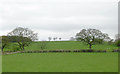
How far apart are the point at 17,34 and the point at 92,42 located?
82.3 feet

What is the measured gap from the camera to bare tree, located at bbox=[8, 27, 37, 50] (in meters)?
48.6

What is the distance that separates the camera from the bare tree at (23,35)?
160ft

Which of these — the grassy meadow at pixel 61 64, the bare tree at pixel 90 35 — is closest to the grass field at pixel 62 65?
the grassy meadow at pixel 61 64

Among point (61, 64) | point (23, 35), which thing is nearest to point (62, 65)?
point (61, 64)

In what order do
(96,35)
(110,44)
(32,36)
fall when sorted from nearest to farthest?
(96,35) < (32,36) < (110,44)

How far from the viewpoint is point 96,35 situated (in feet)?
156

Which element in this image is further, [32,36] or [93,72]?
[32,36]

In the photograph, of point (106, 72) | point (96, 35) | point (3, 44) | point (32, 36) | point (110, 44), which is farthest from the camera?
point (110, 44)

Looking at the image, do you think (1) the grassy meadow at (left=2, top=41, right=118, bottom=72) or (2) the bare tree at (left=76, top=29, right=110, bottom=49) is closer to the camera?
(1) the grassy meadow at (left=2, top=41, right=118, bottom=72)

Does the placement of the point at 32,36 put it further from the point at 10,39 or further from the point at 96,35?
the point at 96,35

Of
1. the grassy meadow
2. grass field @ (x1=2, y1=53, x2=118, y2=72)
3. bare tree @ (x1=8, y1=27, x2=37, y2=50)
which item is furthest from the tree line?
grass field @ (x1=2, y1=53, x2=118, y2=72)

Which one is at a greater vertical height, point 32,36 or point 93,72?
point 32,36

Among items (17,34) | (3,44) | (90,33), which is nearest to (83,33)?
(90,33)

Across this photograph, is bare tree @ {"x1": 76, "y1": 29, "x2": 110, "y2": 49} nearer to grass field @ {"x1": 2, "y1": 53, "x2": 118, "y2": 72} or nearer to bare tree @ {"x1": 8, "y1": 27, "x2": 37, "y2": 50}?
bare tree @ {"x1": 8, "y1": 27, "x2": 37, "y2": 50}
